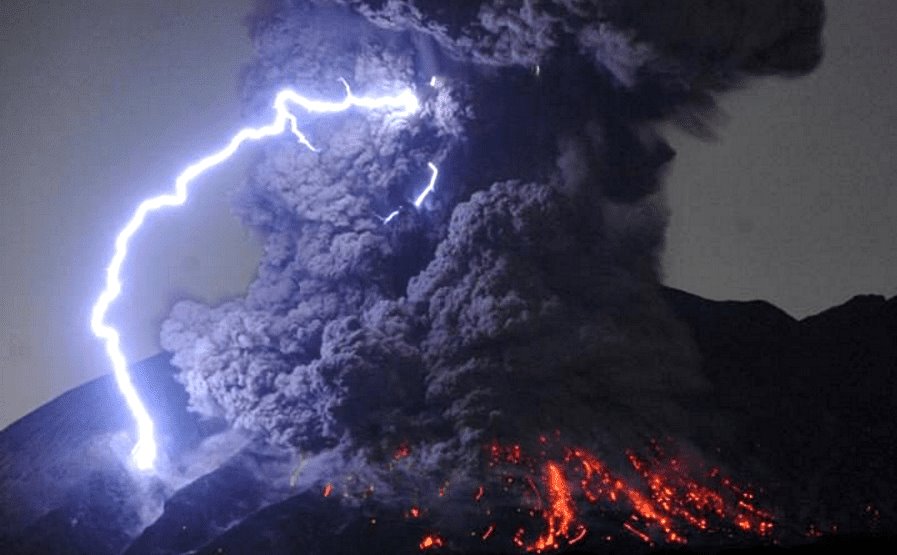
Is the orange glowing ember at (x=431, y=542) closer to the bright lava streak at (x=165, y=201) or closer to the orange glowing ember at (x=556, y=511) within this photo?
the orange glowing ember at (x=556, y=511)

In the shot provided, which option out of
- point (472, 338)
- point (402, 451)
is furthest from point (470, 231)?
point (402, 451)

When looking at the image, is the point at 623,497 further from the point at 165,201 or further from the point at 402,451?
the point at 165,201

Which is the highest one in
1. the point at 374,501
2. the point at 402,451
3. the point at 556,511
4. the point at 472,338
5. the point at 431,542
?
the point at 472,338

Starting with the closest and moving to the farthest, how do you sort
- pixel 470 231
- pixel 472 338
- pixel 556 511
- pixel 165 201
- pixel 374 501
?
pixel 556 511
pixel 374 501
pixel 165 201
pixel 472 338
pixel 470 231

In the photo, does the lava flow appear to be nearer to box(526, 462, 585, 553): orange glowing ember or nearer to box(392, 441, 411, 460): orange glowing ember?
box(526, 462, 585, 553): orange glowing ember

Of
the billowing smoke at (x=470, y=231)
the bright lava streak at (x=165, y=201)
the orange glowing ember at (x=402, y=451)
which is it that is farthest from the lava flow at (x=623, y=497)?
the bright lava streak at (x=165, y=201)
